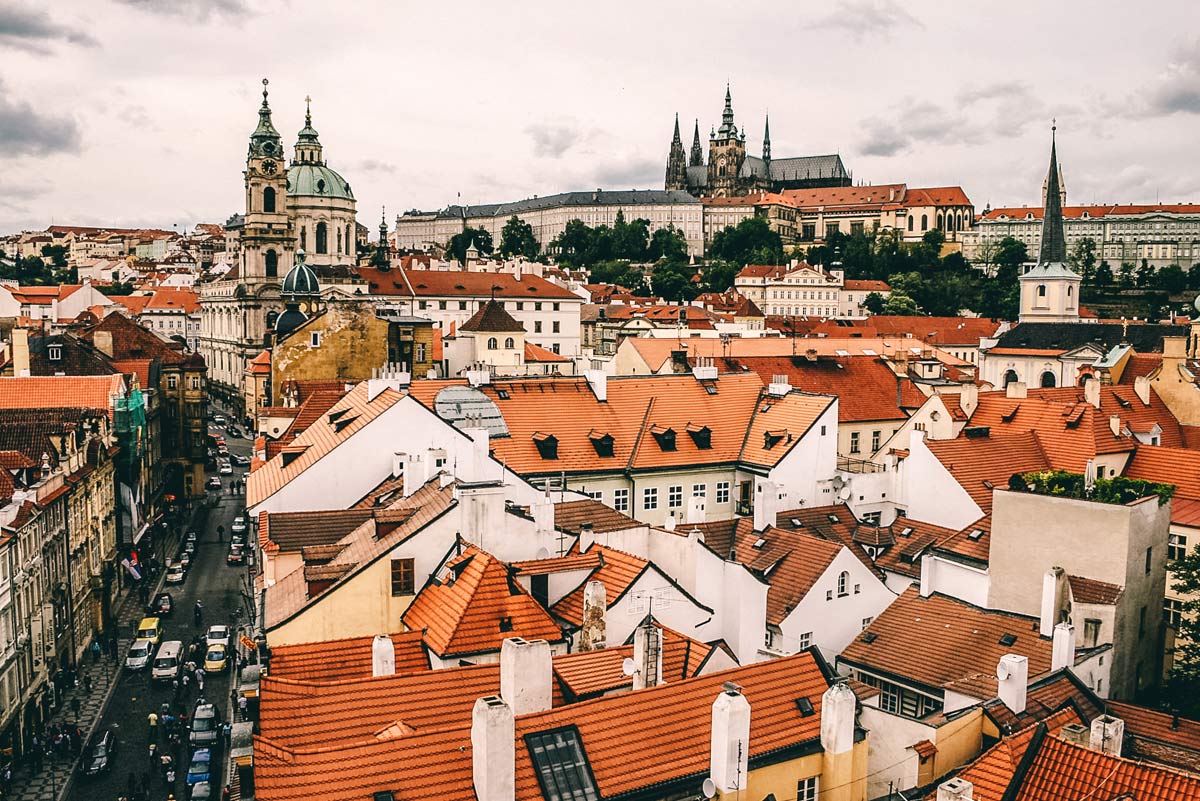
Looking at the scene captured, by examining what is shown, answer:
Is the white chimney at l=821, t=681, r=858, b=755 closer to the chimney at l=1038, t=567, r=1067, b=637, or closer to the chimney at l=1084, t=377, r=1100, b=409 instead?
the chimney at l=1038, t=567, r=1067, b=637

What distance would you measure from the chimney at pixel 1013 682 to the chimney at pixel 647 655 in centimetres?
642

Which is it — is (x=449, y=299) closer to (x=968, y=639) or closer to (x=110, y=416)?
(x=110, y=416)

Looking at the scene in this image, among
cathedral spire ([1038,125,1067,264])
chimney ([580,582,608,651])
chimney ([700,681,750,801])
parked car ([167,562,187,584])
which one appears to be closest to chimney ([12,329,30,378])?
parked car ([167,562,187,584])

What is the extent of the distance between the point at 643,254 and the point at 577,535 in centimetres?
16227

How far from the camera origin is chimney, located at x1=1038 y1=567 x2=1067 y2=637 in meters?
24.0

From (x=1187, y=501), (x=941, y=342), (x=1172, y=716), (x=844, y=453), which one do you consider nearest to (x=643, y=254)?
(x=941, y=342)

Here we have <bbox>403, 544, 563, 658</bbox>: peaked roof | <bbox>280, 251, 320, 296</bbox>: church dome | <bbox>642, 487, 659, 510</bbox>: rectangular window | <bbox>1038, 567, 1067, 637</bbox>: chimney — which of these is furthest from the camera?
<bbox>280, 251, 320, 296</bbox>: church dome

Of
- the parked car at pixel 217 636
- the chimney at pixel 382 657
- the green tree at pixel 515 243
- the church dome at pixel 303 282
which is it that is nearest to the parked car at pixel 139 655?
the parked car at pixel 217 636

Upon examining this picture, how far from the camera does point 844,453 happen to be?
49.2m

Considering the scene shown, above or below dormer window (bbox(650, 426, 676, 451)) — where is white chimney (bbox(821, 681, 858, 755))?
below

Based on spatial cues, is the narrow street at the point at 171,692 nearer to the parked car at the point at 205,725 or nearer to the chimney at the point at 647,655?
the parked car at the point at 205,725

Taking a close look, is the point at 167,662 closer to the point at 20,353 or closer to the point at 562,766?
the point at 562,766

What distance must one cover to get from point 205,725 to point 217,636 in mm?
7309

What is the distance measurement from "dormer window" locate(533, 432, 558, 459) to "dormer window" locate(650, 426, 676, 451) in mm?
4079
